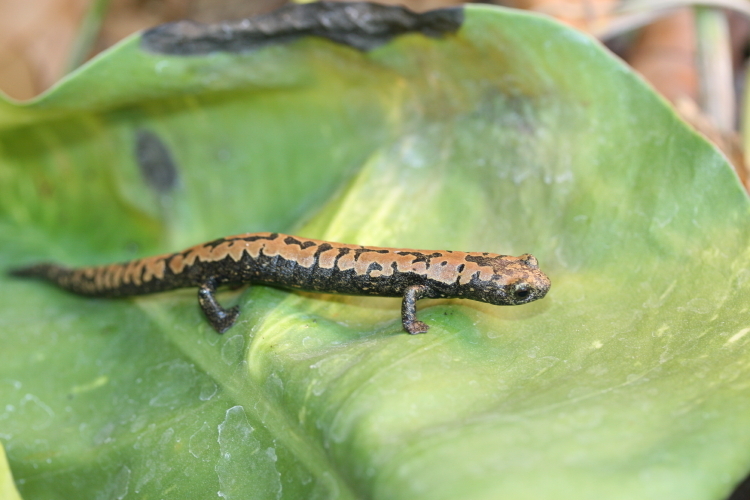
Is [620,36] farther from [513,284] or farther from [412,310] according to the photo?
[412,310]

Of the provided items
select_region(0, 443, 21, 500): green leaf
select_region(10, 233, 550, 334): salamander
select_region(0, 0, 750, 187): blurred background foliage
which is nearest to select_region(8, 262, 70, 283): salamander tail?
select_region(10, 233, 550, 334): salamander

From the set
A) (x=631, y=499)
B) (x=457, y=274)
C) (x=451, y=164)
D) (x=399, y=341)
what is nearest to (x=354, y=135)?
(x=451, y=164)

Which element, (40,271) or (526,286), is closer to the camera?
(526,286)

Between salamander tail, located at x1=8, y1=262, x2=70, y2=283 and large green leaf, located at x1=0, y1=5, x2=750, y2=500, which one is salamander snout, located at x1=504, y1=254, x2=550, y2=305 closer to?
large green leaf, located at x1=0, y1=5, x2=750, y2=500

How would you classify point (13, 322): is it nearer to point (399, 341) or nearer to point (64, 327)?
point (64, 327)

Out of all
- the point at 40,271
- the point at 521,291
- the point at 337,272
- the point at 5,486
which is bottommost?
the point at 40,271

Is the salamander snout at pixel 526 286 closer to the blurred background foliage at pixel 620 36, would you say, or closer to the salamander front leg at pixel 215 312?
the salamander front leg at pixel 215 312

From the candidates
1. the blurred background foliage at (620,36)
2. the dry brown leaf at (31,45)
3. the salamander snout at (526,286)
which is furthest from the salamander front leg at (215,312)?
the dry brown leaf at (31,45)

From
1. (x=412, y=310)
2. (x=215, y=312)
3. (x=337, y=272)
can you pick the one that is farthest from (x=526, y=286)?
(x=215, y=312)

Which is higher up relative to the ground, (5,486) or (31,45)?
(5,486)
